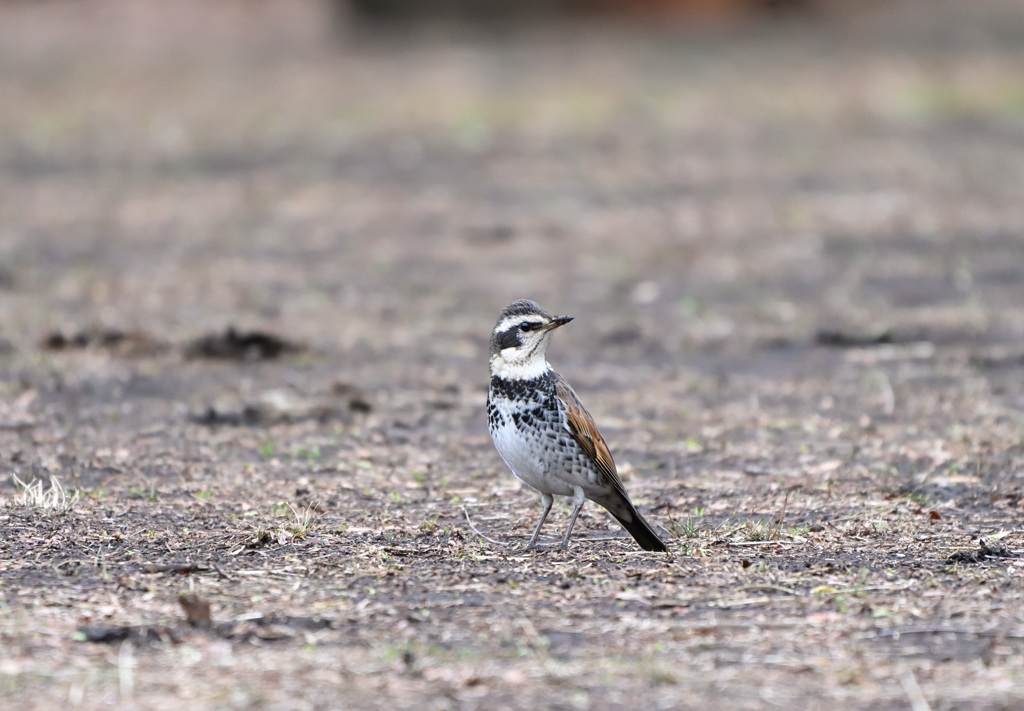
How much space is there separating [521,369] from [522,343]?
0.12 m

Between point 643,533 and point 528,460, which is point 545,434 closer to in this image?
point 528,460

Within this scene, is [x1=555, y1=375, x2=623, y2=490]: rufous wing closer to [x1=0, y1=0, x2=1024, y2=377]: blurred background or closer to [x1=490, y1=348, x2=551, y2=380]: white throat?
[x1=490, y1=348, x2=551, y2=380]: white throat

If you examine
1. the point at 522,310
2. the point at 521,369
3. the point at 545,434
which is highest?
the point at 522,310

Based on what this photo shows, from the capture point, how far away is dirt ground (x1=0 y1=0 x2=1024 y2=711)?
15.3 feet

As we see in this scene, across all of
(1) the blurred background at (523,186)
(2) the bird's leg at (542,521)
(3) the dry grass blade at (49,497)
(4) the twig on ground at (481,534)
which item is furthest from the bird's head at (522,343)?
(1) the blurred background at (523,186)

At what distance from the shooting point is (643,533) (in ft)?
19.5

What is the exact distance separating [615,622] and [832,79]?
1794 cm

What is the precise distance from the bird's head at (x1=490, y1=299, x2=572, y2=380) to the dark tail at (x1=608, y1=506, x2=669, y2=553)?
79 cm

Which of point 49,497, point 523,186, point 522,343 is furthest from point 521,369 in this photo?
point 523,186

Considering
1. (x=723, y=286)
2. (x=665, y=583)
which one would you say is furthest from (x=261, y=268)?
(x=665, y=583)

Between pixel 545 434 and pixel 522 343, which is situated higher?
pixel 522 343

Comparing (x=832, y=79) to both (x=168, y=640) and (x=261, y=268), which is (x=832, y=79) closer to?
(x=261, y=268)

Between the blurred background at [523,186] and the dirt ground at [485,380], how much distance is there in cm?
7

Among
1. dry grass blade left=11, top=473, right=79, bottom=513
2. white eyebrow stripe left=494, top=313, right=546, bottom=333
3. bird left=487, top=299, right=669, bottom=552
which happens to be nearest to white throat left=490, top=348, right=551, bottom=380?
bird left=487, top=299, right=669, bottom=552
